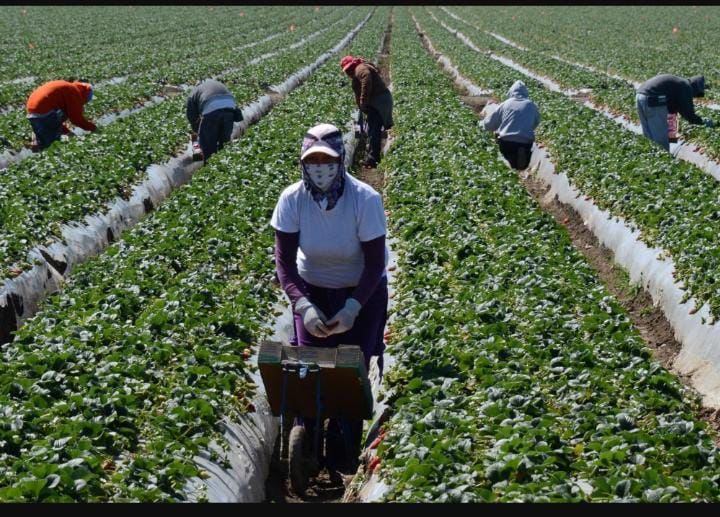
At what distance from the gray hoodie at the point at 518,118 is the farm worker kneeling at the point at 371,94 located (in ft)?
8.08

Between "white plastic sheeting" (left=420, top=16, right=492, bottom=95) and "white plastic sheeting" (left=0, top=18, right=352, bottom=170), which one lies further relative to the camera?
"white plastic sheeting" (left=420, top=16, right=492, bottom=95)

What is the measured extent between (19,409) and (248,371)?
6.38 feet

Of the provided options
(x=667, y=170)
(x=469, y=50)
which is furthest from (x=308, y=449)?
(x=469, y=50)

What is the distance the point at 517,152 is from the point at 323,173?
926 cm

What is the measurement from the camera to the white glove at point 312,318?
21.1 feet

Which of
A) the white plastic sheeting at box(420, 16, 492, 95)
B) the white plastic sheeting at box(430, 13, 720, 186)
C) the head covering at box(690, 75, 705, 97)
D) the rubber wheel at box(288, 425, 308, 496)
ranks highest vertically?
the head covering at box(690, 75, 705, 97)

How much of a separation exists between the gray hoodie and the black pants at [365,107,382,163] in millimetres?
→ 2694

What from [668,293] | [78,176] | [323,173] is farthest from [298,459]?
[78,176]

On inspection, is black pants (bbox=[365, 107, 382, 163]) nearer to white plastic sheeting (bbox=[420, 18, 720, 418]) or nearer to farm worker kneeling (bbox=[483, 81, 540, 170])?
farm worker kneeling (bbox=[483, 81, 540, 170])

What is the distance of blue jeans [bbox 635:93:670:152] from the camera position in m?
16.3

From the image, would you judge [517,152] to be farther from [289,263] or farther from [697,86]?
[289,263]

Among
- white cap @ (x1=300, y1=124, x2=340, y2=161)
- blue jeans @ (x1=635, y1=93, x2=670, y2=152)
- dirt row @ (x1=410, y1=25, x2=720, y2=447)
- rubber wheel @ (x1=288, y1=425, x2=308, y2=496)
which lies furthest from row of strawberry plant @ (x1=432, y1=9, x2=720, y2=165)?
rubber wheel @ (x1=288, y1=425, x2=308, y2=496)

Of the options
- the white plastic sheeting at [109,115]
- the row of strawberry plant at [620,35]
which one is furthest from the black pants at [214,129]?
the row of strawberry plant at [620,35]

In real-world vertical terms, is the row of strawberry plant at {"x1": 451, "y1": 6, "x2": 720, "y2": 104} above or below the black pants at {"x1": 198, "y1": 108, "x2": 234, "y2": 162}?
below
